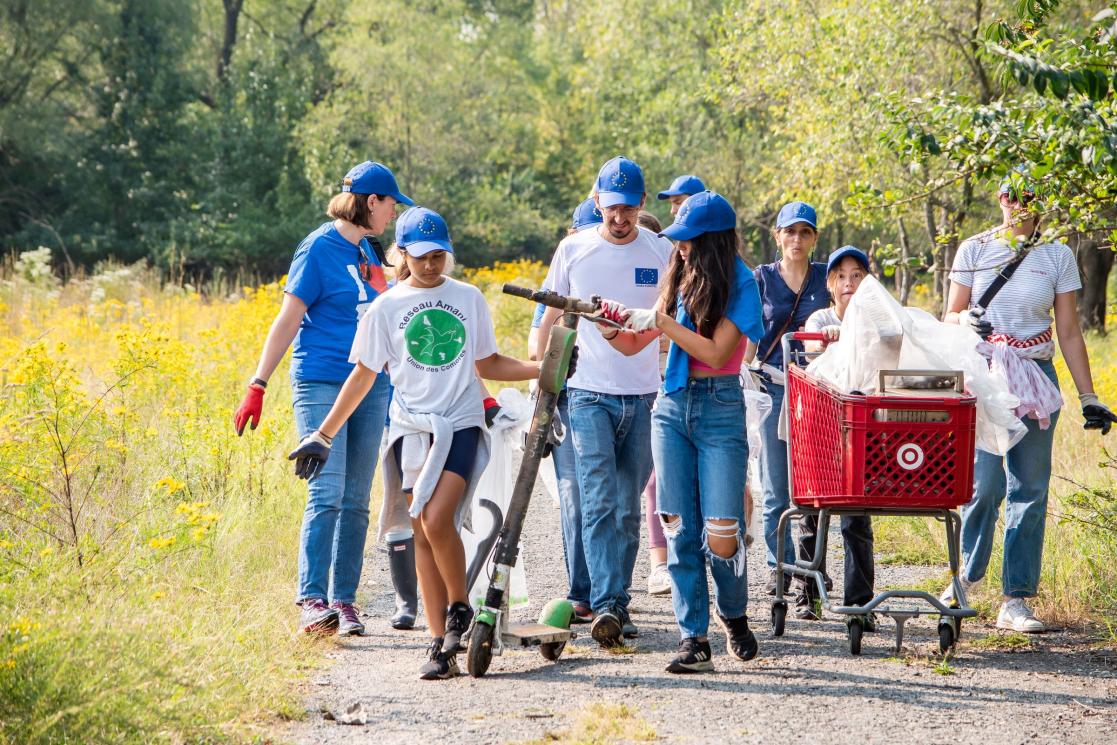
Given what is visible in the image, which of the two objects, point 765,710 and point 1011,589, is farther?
point 1011,589

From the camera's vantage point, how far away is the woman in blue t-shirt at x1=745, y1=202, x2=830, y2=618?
7160mm

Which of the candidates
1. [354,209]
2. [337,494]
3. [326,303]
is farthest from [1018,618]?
[354,209]

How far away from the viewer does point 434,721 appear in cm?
491

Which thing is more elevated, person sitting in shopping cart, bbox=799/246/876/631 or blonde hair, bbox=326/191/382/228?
blonde hair, bbox=326/191/382/228

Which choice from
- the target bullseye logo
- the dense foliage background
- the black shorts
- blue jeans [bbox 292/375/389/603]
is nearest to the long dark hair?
the target bullseye logo

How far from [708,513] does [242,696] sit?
6.63ft

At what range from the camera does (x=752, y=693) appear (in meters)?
5.36

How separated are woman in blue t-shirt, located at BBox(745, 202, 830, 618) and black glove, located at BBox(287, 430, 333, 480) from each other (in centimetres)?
244

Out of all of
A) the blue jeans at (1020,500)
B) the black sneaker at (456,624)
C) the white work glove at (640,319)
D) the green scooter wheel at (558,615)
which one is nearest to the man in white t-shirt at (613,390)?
the green scooter wheel at (558,615)

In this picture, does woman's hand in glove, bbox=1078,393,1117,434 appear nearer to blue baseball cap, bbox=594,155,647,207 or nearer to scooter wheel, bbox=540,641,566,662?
blue baseball cap, bbox=594,155,647,207

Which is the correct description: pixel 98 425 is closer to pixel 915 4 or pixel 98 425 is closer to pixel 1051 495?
pixel 1051 495

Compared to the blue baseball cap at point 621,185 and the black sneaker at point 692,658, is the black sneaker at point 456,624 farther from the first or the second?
the blue baseball cap at point 621,185

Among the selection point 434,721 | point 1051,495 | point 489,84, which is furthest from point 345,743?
point 489,84

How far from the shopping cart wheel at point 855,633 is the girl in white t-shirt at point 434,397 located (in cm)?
168
